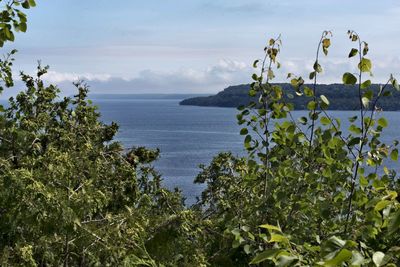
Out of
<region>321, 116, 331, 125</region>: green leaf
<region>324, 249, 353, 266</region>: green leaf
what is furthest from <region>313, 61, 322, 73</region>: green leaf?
<region>324, 249, 353, 266</region>: green leaf

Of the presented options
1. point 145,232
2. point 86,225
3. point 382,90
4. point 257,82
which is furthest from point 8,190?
point 382,90

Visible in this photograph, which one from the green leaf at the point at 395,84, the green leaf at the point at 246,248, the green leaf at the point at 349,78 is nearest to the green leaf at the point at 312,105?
the green leaf at the point at 395,84

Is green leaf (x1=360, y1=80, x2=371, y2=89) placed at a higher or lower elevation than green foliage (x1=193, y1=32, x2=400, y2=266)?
higher

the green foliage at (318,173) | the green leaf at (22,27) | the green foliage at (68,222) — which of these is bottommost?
the green foliage at (68,222)

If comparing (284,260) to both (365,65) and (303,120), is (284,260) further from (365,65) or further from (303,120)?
(303,120)

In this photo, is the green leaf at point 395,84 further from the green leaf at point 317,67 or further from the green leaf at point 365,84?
the green leaf at point 317,67

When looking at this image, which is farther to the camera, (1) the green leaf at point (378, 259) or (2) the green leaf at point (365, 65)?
(2) the green leaf at point (365, 65)

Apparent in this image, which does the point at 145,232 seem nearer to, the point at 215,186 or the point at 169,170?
the point at 215,186

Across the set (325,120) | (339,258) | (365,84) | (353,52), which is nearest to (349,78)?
(365,84)

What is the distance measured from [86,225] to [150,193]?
12.4ft

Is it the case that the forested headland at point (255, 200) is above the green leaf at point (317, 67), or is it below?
below

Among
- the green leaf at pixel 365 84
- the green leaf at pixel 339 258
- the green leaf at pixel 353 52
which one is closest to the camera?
the green leaf at pixel 339 258

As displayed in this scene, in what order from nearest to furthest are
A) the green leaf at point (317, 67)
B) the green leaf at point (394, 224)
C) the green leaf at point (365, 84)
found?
the green leaf at point (394, 224)
the green leaf at point (365, 84)
the green leaf at point (317, 67)

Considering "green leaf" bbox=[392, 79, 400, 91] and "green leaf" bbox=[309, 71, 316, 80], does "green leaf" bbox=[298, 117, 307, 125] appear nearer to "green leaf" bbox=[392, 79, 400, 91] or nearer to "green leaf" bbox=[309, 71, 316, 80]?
"green leaf" bbox=[309, 71, 316, 80]
